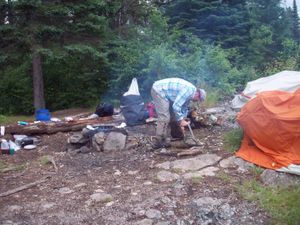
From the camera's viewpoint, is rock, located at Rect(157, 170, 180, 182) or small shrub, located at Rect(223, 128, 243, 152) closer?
rock, located at Rect(157, 170, 180, 182)

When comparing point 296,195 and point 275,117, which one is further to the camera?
point 275,117

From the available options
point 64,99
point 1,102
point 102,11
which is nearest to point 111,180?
point 102,11

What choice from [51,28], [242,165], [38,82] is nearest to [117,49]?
[51,28]

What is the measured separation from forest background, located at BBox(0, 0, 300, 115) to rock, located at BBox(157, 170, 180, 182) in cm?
594

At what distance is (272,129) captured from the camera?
586 cm

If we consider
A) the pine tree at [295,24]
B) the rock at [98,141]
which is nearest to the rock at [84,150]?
the rock at [98,141]

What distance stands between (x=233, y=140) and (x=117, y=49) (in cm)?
641

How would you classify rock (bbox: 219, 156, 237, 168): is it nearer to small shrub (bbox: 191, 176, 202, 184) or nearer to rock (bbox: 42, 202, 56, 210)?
small shrub (bbox: 191, 176, 202, 184)

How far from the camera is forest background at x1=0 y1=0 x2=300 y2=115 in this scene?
11.6 metres

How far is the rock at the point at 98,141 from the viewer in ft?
23.8

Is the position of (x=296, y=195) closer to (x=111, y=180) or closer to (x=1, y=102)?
(x=111, y=180)

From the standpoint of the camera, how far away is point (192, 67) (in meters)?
11.9

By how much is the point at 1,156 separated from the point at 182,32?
8.14m

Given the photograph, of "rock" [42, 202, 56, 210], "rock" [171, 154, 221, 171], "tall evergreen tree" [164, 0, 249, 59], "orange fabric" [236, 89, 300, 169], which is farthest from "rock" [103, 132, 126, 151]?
"tall evergreen tree" [164, 0, 249, 59]
